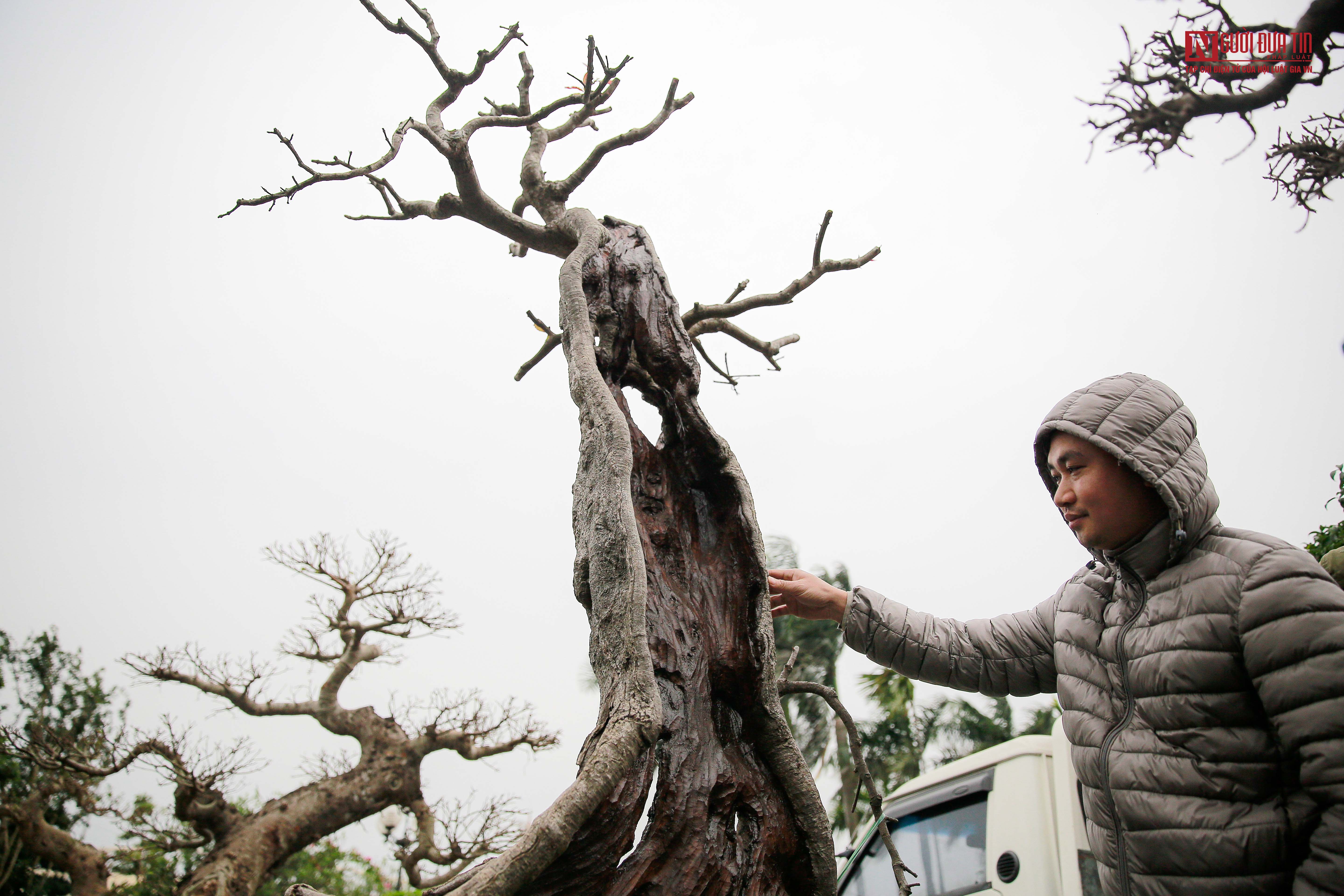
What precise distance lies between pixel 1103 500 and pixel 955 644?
0.64 metres

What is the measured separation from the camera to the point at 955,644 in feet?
6.94

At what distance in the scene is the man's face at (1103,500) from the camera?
166cm

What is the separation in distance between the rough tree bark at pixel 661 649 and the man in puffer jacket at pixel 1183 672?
739 mm

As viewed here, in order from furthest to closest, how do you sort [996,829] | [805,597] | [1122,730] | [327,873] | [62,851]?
[327,873], [62,851], [996,829], [805,597], [1122,730]

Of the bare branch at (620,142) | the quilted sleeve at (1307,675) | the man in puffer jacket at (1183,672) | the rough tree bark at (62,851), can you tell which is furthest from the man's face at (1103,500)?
the rough tree bark at (62,851)

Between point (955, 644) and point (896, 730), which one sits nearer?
point (955, 644)

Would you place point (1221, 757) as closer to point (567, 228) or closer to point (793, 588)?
point (793, 588)

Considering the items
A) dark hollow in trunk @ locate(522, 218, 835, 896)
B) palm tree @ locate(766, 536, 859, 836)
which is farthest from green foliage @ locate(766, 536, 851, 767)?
dark hollow in trunk @ locate(522, 218, 835, 896)

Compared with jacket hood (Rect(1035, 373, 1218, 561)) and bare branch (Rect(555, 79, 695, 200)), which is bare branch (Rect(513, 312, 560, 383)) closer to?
bare branch (Rect(555, 79, 695, 200))

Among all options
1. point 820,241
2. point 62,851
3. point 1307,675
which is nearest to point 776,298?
point 820,241

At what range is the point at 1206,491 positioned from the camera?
1.61 metres

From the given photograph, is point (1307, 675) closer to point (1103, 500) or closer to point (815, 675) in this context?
point (1103, 500)

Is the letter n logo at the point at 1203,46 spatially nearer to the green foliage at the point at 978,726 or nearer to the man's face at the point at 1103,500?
the man's face at the point at 1103,500

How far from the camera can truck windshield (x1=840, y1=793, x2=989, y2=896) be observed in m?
3.76
